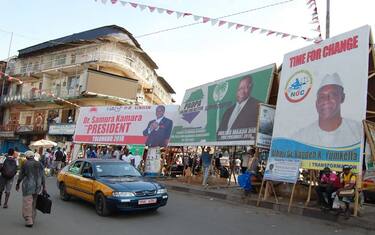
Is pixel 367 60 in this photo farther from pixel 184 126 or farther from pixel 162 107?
pixel 162 107

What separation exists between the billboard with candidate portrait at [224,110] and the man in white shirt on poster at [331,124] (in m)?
2.94

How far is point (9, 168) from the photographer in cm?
1166

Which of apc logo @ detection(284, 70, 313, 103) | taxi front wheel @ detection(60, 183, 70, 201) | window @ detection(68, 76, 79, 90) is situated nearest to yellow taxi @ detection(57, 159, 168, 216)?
taxi front wheel @ detection(60, 183, 70, 201)

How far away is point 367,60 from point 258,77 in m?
5.25

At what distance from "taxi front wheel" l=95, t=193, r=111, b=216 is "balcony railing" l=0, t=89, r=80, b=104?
114ft

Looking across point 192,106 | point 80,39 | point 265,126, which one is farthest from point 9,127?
point 265,126

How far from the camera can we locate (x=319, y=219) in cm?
1067

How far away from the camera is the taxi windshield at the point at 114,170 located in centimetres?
1141

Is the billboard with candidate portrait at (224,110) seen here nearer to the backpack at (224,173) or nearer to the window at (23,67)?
the backpack at (224,173)

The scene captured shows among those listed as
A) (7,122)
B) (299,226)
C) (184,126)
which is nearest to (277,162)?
(299,226)

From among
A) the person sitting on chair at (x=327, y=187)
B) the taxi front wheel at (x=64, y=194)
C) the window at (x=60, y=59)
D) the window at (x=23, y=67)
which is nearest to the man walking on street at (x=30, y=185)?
the taxi front wheel at (x=64, y=194)

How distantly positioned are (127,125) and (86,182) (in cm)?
1147

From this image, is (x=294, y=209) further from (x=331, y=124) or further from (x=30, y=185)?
(x=30, y=185)

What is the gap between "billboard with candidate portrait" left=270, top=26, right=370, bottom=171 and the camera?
10750mm
